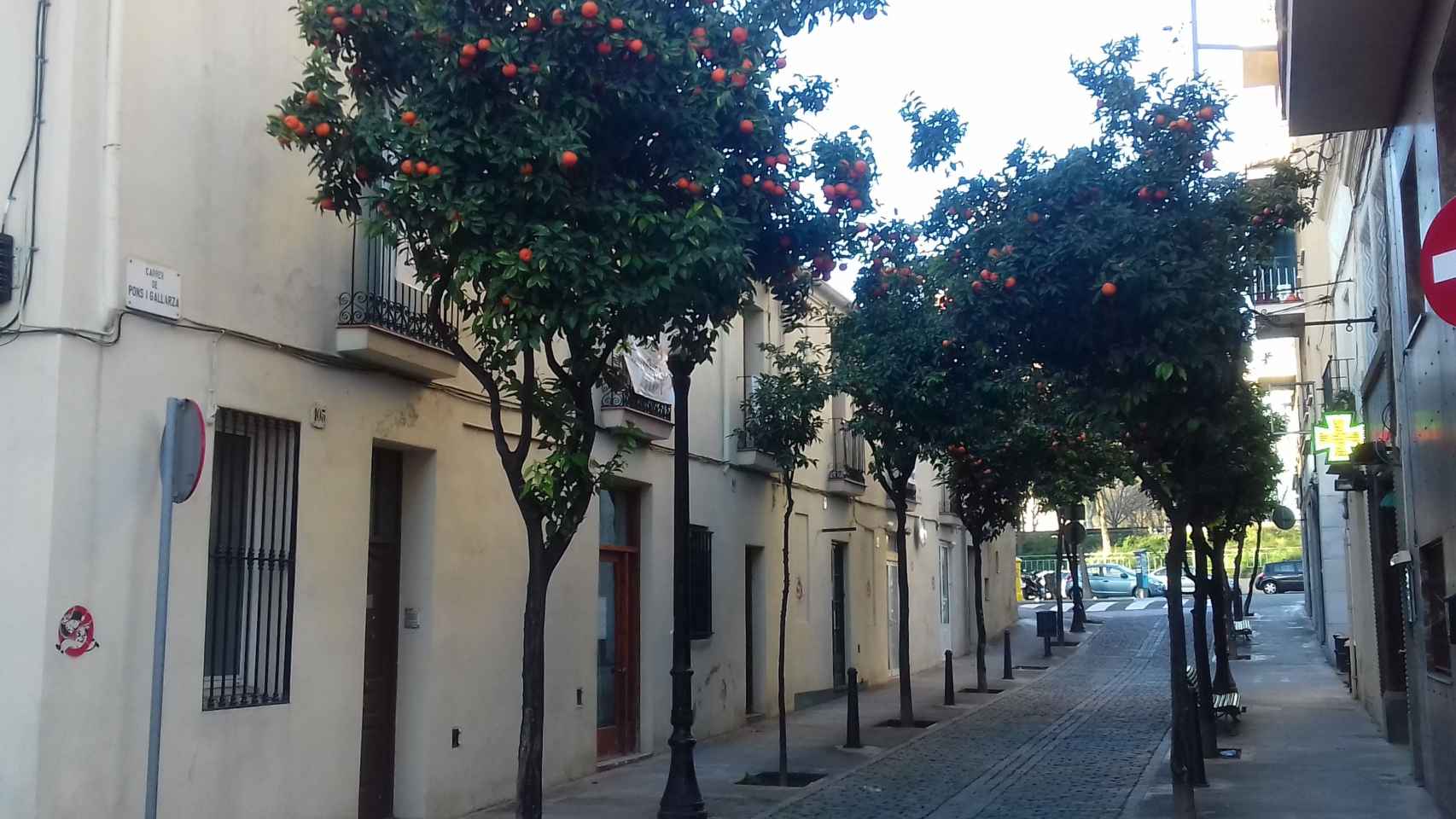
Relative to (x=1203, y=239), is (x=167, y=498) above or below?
below

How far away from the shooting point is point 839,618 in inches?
→ 869

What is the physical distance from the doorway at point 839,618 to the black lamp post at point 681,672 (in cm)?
1094

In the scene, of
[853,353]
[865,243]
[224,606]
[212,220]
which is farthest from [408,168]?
[853,353]

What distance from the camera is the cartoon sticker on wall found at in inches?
284

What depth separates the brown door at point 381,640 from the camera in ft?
34.0

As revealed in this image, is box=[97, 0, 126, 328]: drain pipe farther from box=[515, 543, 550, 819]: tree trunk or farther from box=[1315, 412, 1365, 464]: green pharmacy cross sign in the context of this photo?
box=[1315, 412, 1365, 464]: green pharmacy cross sign

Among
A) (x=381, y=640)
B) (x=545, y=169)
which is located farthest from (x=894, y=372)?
(x=545, y=169)

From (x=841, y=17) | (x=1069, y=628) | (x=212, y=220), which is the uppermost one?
(x=841, y=17)

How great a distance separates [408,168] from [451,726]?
5.03m

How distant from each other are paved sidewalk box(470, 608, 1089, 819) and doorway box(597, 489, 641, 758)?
0.45 meters

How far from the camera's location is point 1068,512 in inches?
1254

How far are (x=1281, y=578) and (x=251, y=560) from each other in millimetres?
49339

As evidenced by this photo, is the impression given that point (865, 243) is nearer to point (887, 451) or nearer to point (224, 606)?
point (224, 606)

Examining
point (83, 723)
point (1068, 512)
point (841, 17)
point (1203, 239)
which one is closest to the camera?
point (83, 723)
